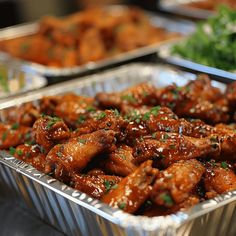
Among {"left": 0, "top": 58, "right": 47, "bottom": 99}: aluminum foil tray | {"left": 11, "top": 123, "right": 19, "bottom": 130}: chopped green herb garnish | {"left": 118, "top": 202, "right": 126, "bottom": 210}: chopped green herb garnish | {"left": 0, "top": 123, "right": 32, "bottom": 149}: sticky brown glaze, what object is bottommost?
{"left": 118, "top": 202, "right": 126, "bottom": 210}: chopped green herb garnish

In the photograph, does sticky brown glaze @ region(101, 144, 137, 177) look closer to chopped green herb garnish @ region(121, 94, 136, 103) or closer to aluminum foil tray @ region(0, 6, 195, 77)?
chopped green herb garnish @ region(121, 94, 136, 103)

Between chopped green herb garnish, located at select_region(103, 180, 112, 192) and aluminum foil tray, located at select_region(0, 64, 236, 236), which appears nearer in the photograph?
aluminum foil tray, located at select_region(0, 64, 236, 236)

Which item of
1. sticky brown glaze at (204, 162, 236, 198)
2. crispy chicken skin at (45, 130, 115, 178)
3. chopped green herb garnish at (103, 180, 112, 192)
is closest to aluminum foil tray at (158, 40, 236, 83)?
sticky brown glaze at (204, 162, 236, 198)

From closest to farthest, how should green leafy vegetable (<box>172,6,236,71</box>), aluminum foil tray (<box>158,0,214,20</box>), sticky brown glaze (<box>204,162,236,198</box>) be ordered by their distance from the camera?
Answer: sticky brown glaze (<box>204,162,236,198</box>) → green leafy vegetable (<box>172,6,236,71</box>) → aluminum foil tray (<box>158,0,214,20</box>)

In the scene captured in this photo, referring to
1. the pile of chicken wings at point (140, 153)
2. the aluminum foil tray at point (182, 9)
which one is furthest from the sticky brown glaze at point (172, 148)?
the aluminum foil tray at point (182, 9)

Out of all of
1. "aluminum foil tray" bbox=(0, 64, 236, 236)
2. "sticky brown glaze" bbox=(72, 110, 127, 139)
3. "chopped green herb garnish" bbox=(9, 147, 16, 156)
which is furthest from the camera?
"chopped green herb garnish" bbox=(9, 147, 16, 156)

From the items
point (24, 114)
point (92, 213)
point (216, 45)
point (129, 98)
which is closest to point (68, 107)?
point (24, 114)

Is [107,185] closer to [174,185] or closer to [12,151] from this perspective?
[174,185]

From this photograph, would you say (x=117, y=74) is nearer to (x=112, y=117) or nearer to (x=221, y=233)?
(x=112, y=117)
